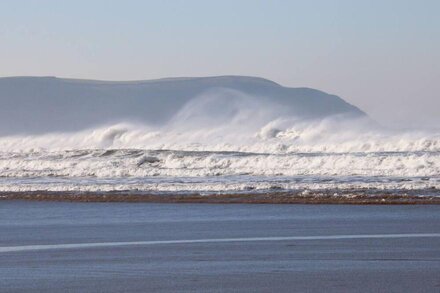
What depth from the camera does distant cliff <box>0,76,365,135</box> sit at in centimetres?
5247

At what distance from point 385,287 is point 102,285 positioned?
83.5 inches

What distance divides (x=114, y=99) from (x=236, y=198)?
125 ft

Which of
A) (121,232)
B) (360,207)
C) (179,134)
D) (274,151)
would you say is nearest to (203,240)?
(121,232)

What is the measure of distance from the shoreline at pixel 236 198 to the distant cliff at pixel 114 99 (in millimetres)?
25525

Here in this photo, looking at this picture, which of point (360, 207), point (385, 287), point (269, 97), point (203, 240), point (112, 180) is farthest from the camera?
point (269, 97)

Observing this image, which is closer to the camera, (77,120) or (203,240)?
(203,240)

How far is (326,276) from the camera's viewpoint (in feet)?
30.5

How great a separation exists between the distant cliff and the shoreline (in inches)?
1005

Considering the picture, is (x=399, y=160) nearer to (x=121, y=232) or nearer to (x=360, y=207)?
(x=360, y=207)

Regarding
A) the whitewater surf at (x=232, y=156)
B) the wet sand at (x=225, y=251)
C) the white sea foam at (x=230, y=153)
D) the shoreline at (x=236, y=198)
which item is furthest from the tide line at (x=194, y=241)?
the white sea foam at (x=230, y=153)

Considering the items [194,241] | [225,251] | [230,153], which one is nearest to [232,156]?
[230,153]

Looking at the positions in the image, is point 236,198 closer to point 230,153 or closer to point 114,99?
point 230,153

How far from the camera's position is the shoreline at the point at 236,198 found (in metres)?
19.1

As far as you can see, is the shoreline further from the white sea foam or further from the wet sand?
the wet sand
